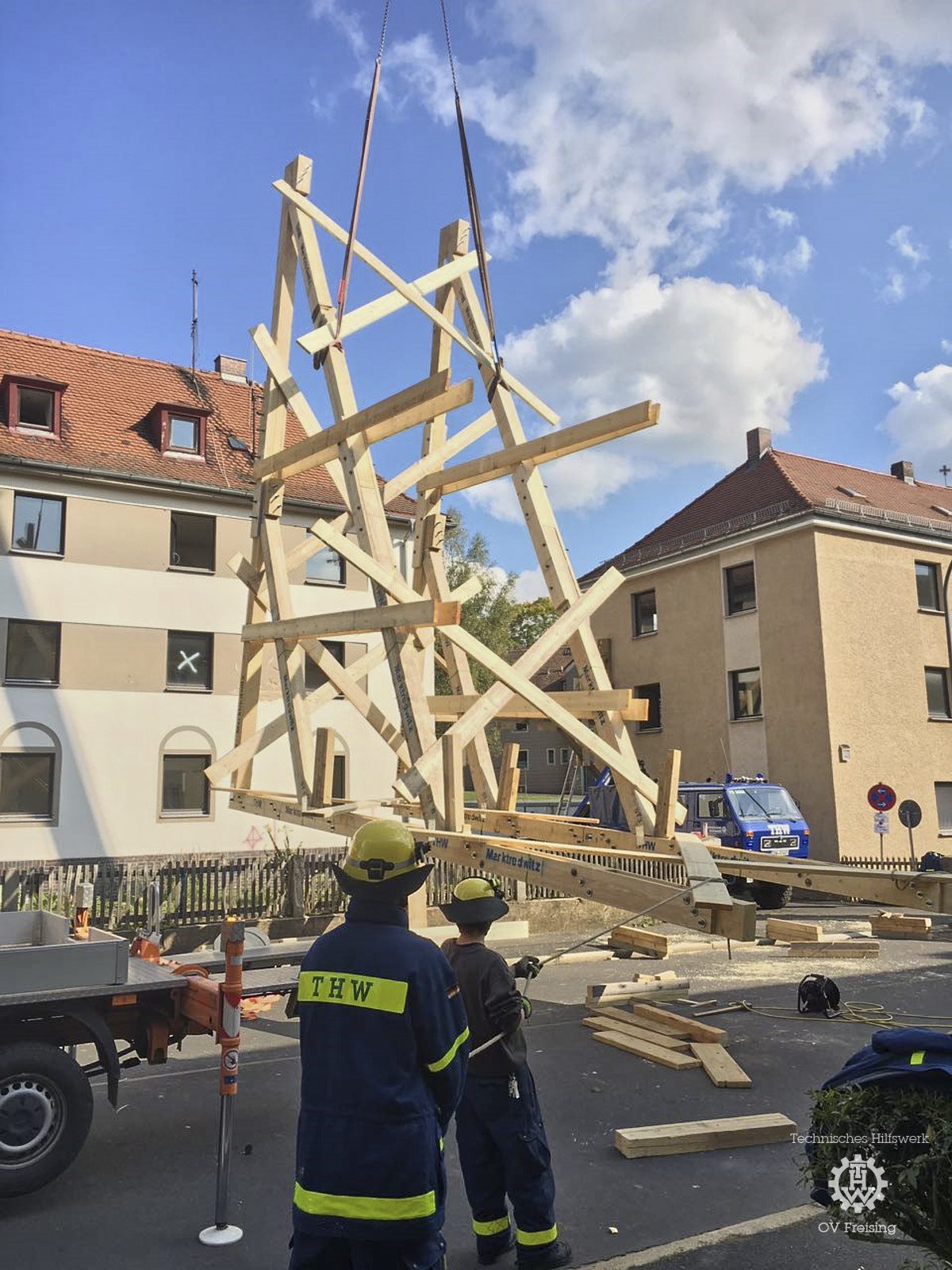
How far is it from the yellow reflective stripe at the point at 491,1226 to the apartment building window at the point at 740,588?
70.7ft

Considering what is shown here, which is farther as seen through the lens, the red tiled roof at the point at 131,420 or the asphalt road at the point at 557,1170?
the red tiled roof at the point at 131,420

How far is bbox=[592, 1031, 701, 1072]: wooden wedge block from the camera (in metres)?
7.46

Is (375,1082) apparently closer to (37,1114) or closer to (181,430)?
(37,1114)

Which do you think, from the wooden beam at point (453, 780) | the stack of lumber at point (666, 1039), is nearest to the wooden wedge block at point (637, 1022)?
the stack of lumber at point (666, 1039)

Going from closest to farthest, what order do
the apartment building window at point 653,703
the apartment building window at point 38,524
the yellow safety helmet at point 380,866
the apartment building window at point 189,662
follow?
1. the yellow safety helmet at point 380,866
2. the apartment building window at point 38,524
3. the apartment building window at point 189,662
4. the apartment building window at point 653,703

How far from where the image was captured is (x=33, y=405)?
66.6ft

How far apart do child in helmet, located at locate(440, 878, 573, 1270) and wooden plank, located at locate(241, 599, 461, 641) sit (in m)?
3.10

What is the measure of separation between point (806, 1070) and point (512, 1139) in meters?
4.08

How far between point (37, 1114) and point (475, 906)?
255cm

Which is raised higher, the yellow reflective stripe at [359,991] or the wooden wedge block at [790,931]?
the yellow reflective stripe at [359,991]

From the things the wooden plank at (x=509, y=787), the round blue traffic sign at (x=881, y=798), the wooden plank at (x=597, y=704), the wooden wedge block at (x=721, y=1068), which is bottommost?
the wooden wedge block at (x=721, y=1068)

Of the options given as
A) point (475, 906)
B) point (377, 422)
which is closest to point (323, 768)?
point (377, 422)

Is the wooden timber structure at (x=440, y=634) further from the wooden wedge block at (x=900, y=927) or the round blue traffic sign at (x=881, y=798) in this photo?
the round blue traffic sign at (x=881, y=798)

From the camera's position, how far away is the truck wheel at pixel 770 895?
705 inches
